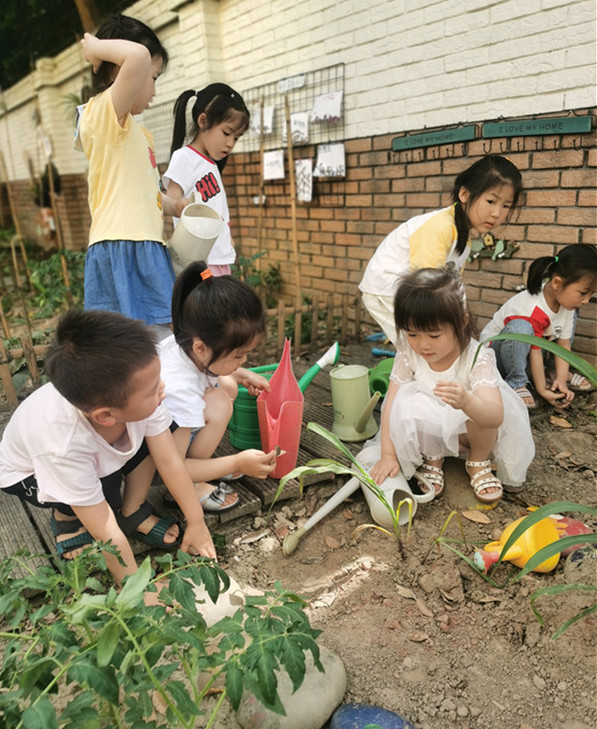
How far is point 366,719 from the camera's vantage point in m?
1.16

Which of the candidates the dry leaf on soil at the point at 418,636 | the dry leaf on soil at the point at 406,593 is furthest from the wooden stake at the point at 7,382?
the dry leaf on soil at the point at 418,636

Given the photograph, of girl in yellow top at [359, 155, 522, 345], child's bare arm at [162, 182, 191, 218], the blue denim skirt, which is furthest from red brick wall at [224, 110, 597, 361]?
the blue denim skirt

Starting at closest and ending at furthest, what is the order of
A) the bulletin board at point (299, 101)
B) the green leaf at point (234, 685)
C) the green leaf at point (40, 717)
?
1. the green leaf at point (40, 717)
2. the green leaf at point (234, 685)
3. the bulletin board at point (299, 101)

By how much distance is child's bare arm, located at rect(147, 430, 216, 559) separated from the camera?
164 cm

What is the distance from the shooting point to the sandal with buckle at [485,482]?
198 centimetres

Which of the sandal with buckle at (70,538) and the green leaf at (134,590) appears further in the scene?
the sandal with buckle at (70,538)

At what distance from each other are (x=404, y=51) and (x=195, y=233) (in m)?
2.26

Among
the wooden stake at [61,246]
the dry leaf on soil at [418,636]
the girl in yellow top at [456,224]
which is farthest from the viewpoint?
the wooden stake at [61,246]

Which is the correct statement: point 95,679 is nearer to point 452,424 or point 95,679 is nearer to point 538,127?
point 452,424

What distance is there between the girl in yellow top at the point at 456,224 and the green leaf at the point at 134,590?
5.67ft

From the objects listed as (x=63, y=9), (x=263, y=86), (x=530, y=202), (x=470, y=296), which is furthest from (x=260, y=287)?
(x=63, y=9)

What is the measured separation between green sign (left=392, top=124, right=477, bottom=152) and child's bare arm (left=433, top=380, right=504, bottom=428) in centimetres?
202

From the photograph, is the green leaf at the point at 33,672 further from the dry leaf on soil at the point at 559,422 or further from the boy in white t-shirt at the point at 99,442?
the dry leaf on soil at the point at 559,422

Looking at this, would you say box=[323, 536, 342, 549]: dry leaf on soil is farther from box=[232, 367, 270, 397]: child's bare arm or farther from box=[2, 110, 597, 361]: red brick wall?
box=[2, 110, 597, 361]: red brick wall
